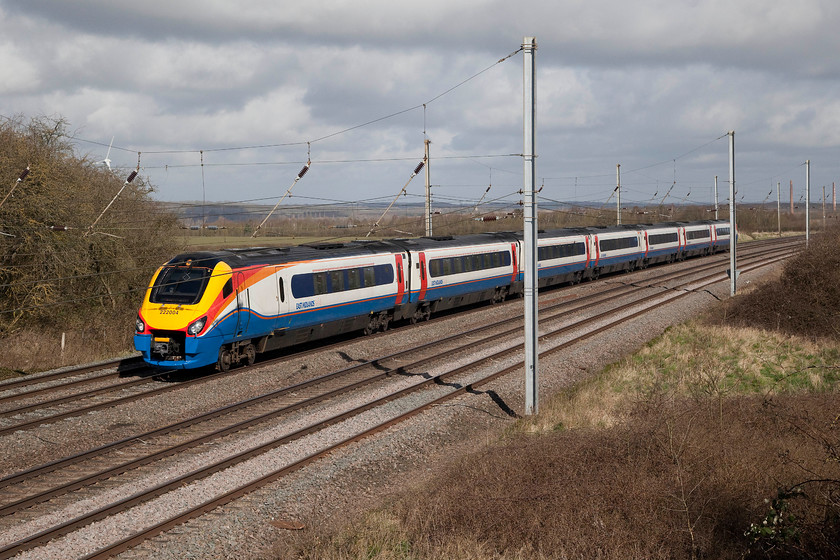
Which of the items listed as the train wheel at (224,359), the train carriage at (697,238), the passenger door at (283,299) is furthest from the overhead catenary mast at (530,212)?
the train carriage at (697,238)

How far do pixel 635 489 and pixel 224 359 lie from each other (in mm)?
12628

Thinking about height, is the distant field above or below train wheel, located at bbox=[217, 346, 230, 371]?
above

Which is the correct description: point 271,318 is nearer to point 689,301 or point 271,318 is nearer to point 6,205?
point 6,205

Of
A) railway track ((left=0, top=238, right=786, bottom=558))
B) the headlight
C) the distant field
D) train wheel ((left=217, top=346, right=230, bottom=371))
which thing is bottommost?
railway track ((left=0, top=238, right=786, bottom=558))

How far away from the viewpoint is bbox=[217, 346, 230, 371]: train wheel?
1928cm

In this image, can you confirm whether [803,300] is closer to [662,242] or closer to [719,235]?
[662,242]

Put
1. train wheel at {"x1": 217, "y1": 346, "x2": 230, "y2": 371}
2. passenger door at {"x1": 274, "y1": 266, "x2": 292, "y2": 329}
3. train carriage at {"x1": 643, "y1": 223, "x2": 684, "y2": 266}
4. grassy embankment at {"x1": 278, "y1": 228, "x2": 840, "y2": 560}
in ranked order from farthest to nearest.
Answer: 1. train carriage at {"x1": 643, "y1": 223, "x2": 684, "y2": 266}
2. passenger door at {"x1": 274, "y1": 266, "x2": 292, "y2": 329}
3. train wheel at {"x1": 217, "y1": 346, "x2": 230, "y2": 371}
4. grassy embankment at {"x1": 278, "y1": 228, "x2": 840, "y2": 560}

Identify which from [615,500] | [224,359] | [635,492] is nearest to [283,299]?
[224,359]

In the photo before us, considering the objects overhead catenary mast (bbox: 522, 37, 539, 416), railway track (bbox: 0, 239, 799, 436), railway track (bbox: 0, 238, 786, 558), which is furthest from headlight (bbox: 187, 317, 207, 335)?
overhead catenary mast (bbox: 522, 37, 539, 416)

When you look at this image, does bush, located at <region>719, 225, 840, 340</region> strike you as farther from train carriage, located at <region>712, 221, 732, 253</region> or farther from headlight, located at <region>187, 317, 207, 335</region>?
train carriage, located at <region>712, 221, 732, 253</region>

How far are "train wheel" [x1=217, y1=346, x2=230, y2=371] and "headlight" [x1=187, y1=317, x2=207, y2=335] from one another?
1195 mm

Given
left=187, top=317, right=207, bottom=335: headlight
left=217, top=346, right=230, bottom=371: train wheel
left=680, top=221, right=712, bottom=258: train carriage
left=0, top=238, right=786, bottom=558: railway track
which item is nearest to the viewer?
left=0, top=238, right=786, bottom=558: railway track

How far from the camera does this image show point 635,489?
9547 millimetres

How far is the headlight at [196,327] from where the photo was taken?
59.4 ft
